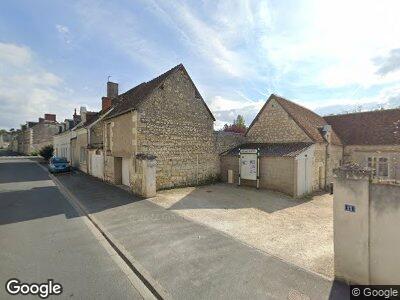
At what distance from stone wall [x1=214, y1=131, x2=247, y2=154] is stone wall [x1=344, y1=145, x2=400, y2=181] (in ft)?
28.0

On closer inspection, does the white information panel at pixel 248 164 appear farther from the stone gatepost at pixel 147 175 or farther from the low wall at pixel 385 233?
the low wall at pixel 385 233

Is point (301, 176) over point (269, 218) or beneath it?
over

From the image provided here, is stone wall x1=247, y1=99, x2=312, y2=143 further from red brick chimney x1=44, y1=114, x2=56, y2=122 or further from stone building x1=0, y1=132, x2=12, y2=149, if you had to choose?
stone building x1=0, y1=132, x2=12, y2=149

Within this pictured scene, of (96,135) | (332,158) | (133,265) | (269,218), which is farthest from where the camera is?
(96,135)

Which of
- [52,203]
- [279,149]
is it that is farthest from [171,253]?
[279,149]

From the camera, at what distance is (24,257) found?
18.8 ft

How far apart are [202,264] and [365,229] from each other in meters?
3.34

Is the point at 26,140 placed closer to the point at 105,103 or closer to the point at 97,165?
the point at 105,103

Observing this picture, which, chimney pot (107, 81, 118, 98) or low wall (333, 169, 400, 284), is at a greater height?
chimney pot (107, 81, 118, 98)

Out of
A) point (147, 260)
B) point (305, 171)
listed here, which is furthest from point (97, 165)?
point (147, 260)

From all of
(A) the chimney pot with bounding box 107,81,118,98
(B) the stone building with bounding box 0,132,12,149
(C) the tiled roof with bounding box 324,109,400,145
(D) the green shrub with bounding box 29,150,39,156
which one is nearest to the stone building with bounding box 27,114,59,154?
(D) the green shrub with bounding box 29,150,39,156

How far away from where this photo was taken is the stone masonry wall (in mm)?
14086

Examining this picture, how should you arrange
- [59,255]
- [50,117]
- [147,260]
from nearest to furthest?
[147,260] → [59,255] → [50,117]

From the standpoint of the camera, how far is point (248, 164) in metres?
16.6
